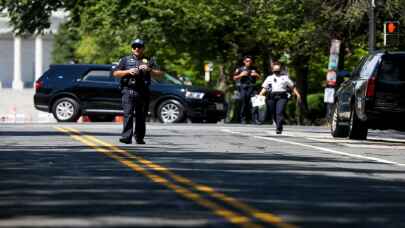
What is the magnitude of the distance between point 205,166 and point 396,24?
657 inches

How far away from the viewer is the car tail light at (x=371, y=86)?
965 inches

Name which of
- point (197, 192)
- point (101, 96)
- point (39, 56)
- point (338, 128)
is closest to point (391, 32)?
point (338, 128)

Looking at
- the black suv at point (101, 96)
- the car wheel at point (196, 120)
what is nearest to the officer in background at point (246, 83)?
the black suv at point (101, 96)

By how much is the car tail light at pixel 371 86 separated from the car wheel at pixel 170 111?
42.3 ft

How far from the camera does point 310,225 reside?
9836mm

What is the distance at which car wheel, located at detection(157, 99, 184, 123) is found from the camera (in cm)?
3703

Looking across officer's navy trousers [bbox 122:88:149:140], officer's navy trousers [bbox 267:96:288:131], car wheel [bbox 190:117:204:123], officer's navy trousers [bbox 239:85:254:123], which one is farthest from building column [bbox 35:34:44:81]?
officer's navy trousers [bbox 122:88:149:140]

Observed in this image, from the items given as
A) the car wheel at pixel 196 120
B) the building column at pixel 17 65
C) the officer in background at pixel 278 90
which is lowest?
the car wheel at pixel 196 120

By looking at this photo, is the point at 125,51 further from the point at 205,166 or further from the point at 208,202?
the point at 208,202

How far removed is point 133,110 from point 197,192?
32.4 feet

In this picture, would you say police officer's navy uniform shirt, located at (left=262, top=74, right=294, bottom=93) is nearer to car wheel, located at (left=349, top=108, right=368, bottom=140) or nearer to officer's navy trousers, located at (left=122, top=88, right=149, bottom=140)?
car wheel, located at (left=349, top=108, right=368, bottom=140)

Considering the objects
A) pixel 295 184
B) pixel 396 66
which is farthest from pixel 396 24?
pixel 295 184

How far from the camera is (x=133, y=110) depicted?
73.4 feet

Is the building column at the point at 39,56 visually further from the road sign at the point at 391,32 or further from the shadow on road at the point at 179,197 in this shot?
the shadow on road at the point at 179,197
